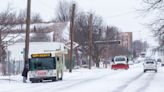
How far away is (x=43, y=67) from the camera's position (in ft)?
136

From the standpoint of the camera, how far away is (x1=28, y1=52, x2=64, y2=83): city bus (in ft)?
135

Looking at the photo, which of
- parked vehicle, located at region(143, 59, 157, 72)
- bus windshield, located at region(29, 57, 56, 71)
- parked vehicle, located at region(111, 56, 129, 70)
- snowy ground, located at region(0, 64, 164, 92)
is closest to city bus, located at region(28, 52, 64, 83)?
bus windshield, located at region(29, 57, 56, 71)

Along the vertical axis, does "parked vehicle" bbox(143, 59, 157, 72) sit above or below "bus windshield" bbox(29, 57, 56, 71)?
below

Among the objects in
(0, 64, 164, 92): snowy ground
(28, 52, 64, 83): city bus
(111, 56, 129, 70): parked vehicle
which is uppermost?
(28, 52, 64, 83): city bus

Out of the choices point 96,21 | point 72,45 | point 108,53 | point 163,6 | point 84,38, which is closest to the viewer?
point 163,6

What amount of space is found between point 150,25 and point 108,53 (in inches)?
3634

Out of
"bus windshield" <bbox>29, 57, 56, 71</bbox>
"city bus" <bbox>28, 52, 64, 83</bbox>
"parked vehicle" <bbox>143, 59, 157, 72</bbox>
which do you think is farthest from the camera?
"parked vehicle" <bbox>143, 59, 157, 72</bbox>

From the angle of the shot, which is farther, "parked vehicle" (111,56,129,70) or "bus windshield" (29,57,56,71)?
"parked vehicle" (111,56,129,70)

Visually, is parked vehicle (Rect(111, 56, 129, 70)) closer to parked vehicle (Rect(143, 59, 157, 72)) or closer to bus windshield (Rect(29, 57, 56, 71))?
parked vehicle (Rect(143, 59, 157, 72))

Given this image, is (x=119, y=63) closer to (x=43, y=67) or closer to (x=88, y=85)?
(x=43, y=67)

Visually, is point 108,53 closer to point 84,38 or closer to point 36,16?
point 36,16

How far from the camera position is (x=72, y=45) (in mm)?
58562

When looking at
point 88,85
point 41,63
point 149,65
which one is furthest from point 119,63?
point 88,85

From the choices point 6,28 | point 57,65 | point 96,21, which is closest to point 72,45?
point 6,28
